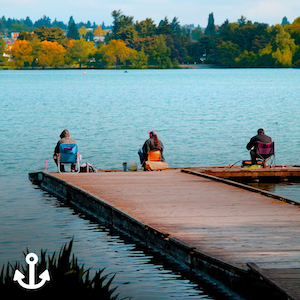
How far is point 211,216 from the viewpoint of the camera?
11047 millimetres

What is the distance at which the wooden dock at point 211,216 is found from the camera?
7.97m

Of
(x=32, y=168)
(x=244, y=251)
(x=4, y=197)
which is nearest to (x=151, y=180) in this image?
(x=4, y=197)

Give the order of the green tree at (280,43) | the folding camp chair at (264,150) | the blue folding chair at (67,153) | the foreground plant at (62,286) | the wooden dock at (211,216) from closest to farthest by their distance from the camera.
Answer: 1. the foreground plant at (62,286)
2. the wooden dock at (211,216)
3. the blue folding chair at (67,153)
4. the folding camp chair at (264,150)
5. the green tree at (280,43)

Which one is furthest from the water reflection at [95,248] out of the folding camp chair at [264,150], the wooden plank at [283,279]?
the folding camp chair at [264,150]

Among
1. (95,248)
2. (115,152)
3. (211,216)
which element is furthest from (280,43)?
(95,248)

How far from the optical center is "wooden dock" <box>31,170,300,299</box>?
7969 mm

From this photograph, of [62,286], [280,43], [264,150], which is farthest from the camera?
[280,43]

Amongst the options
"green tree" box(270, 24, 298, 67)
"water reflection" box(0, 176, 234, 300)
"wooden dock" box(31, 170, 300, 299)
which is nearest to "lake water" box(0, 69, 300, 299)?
"water reflection" box(0, 176, 234, 300)

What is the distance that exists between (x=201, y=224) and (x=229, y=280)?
8.13 ft

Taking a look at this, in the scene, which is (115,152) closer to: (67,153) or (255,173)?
(255,173)

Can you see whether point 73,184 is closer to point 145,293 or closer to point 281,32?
point 145,293

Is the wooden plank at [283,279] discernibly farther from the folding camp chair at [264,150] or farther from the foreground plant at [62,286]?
the folding camp chair at [264,150]

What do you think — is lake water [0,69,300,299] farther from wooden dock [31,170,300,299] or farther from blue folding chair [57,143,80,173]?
blue folding chair [57,143,80,173]

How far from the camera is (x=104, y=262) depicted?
9.84 meters
